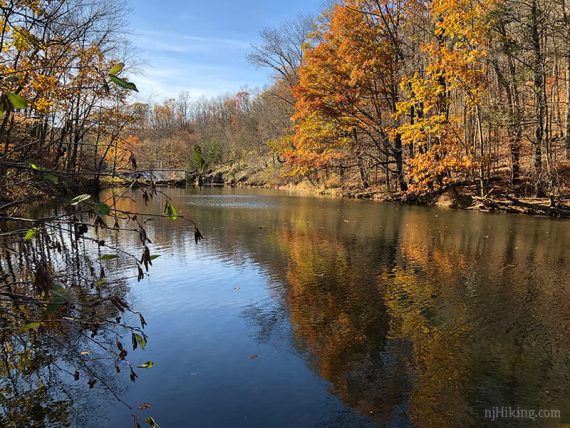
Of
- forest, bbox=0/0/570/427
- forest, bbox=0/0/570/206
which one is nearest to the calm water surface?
forest, bbox=0/0/570/427

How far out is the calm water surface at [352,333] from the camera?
4602 mm

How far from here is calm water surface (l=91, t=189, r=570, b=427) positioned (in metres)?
4.60

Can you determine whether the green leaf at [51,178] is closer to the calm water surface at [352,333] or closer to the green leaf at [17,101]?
the green leaf at [17,101]

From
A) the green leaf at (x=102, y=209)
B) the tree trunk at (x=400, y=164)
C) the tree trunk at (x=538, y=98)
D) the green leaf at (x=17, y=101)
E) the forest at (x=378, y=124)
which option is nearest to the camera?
the green leaf at (x=17, y=101)

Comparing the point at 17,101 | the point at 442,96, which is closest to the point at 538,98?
the point at 442,96

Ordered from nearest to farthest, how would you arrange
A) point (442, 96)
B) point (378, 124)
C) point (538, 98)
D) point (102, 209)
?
1. point (102, 209)
2. point (538, 98)
3. point (442, 96)
4. point (378, 124)

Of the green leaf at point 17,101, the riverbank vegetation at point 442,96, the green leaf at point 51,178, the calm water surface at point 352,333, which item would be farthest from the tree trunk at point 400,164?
the green leaf at point 17,101

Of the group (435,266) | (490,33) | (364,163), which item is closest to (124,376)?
(435,266)

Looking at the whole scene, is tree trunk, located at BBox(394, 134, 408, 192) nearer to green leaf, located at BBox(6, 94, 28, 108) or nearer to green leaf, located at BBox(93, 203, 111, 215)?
green leaf, located at BBox(93, 203, 111, 215)

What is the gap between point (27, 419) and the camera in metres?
4.32

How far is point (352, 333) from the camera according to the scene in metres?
6.44

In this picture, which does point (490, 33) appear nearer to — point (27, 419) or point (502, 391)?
point (502, 391)

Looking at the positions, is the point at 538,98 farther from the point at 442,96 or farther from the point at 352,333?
the point at 352,333

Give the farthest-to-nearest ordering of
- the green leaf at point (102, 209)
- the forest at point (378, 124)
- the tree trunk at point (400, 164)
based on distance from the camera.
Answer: the tree trunk at point (400, 164) < the forest at point (378, 124) < the green leaf at point (102, 209)
